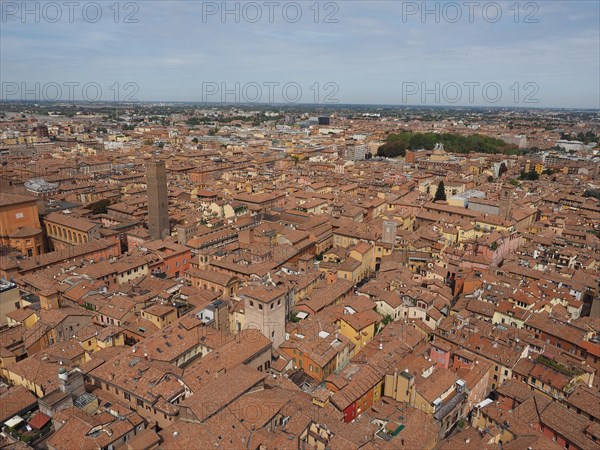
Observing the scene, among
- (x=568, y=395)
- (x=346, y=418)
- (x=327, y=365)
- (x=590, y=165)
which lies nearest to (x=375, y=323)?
(x=327, y=365)

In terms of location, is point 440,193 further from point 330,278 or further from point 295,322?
point 295,322

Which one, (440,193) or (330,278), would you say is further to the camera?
(440,193)

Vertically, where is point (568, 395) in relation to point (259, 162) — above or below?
below

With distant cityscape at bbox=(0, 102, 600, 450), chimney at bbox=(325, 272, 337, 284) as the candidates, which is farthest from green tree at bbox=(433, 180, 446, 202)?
chimney at bbox=(325, 272, 337, 284)

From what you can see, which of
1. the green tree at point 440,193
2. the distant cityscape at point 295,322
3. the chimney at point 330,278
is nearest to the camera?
the distant cityscape at point 295,322

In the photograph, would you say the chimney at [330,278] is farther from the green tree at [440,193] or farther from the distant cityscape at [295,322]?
the green tree at [440,193]

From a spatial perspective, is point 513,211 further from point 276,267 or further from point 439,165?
point 439,165

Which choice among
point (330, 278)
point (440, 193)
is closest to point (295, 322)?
point (330, 278)

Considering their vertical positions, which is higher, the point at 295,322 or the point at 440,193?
the point at 440,193

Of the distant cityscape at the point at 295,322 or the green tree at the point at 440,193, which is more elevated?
the green tree at the point at 440,193

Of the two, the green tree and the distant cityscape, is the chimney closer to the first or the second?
the distant cityscape

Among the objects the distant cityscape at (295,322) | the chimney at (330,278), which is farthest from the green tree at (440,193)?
the chimney at (330,278)
